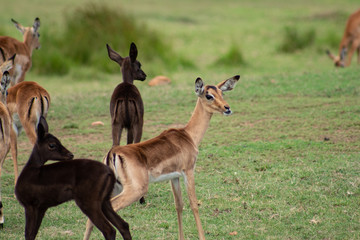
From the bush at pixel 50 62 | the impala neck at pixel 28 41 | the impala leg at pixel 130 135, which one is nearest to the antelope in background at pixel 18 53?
A: the impala neck at pixel 28 41

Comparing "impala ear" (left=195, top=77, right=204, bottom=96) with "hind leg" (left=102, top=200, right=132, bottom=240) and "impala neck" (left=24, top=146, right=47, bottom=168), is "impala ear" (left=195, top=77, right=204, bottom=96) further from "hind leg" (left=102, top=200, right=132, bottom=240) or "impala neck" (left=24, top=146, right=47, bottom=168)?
"impala neck" (left=24, top=146, right=47, bottom=168)

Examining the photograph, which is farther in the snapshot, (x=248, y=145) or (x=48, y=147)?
(x=248, y=145)

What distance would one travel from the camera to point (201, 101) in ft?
18.3

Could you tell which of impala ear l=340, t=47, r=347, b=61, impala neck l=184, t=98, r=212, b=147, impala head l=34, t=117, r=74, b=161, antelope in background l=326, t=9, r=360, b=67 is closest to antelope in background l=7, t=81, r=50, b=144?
impala head l=34, t=117, r=74, b=161

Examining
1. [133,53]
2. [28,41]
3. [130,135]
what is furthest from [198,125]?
[28,41]

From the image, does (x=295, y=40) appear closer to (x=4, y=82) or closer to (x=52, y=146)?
(x=4, y=82)

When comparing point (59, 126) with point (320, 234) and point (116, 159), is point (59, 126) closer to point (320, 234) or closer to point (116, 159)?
point (116, 159)

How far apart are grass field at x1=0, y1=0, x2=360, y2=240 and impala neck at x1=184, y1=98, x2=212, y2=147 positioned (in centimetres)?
77

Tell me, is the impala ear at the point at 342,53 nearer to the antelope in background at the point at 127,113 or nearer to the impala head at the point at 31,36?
the impala head at the point at 31,36

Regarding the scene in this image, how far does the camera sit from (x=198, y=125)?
5516mm

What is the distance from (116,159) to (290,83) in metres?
6.58

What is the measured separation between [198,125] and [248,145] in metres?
2.26

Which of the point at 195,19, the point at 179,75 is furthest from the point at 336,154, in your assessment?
the point at 195,19

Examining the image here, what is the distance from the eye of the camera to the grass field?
545cm
